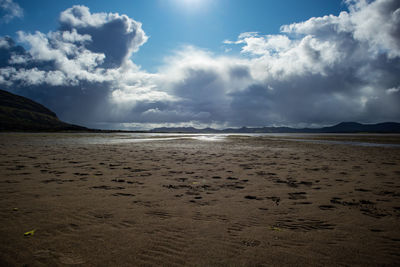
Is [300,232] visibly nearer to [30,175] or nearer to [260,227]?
[260,227]

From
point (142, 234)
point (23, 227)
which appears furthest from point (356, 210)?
point (23, 227)

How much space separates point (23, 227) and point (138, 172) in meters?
5.77

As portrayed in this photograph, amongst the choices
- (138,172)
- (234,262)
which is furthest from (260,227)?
(138,172)

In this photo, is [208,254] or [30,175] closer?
[208,254]

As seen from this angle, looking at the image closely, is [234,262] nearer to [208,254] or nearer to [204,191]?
[208,254]

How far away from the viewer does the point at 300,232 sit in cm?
398

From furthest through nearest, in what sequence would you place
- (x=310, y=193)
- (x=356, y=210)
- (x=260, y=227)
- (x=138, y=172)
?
(x=138, y=172) → (x=310, y=193) → (x=356, y=210) → (x=260, y=227)

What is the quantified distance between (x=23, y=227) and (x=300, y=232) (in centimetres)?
556

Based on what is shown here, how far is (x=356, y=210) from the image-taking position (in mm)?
5148

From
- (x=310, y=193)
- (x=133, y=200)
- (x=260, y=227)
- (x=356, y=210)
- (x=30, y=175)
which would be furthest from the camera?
(x=30, y=175)

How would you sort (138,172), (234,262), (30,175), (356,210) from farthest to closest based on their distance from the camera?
(138,172) → (30,175) → (356,210) → (234,262)

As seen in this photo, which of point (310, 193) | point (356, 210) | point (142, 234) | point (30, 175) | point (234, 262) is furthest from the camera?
point (30, 175)

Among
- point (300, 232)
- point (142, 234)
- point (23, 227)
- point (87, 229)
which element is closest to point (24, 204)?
point (23, 227)

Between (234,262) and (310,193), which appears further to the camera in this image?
(310,193)
